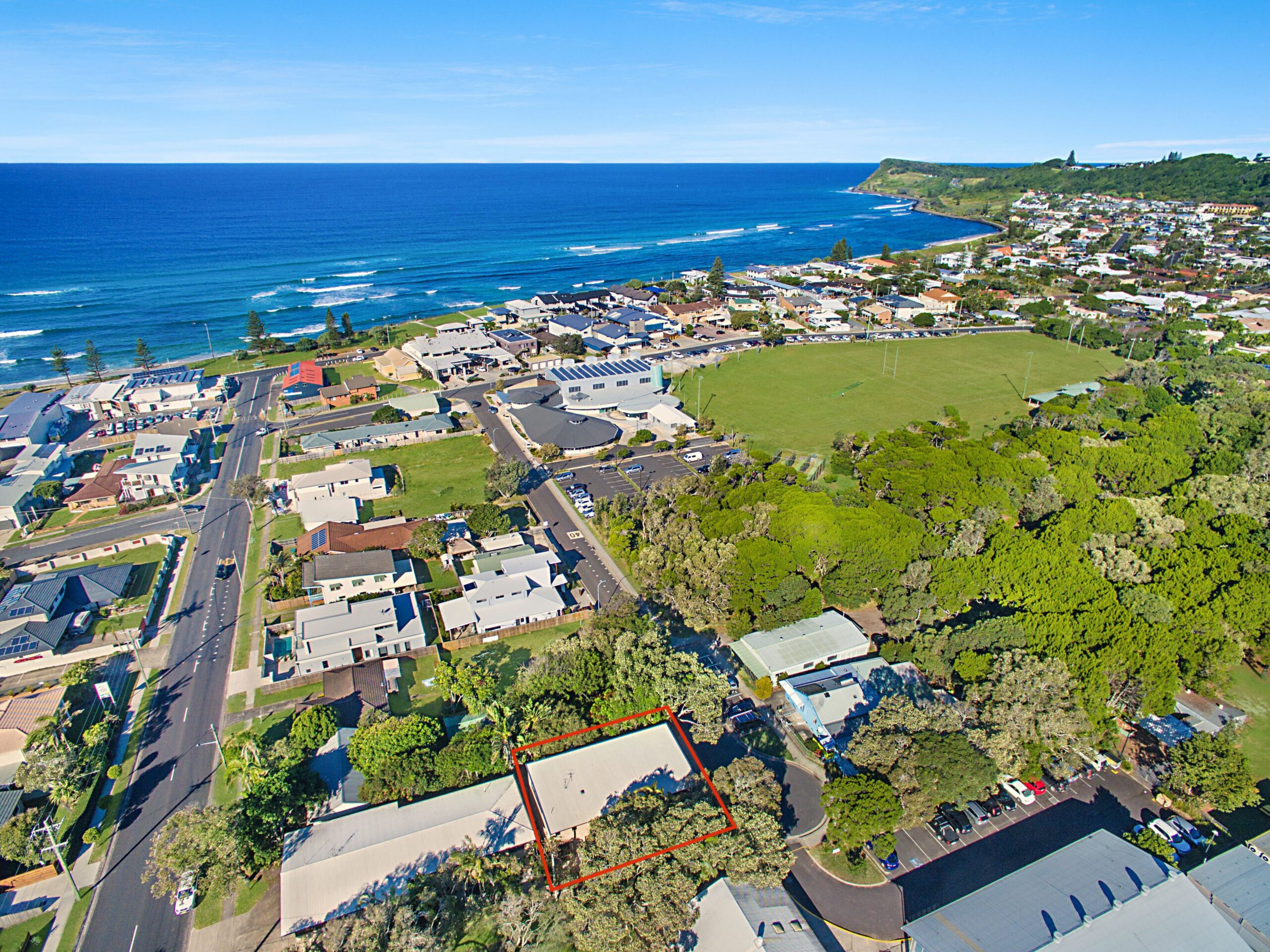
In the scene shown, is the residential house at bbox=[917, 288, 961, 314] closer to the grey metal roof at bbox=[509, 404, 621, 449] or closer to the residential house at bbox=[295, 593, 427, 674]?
the grey metal roof at bbox=[509, 404, 621, 449]

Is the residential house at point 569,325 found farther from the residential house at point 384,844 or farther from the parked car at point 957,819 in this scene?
the parked car at point 957,819

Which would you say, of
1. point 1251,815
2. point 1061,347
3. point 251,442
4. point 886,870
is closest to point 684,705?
point 886,870

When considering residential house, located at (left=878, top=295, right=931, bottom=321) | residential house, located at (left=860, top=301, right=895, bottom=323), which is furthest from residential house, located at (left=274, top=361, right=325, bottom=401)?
residential house, located at (left=878, top=295, right=931, bottom=321)

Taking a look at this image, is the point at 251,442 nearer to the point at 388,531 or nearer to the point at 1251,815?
the point at 388,531

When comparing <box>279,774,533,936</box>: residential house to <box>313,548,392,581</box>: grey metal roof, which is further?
<box>313,548,392,581</box>: grey metal roof

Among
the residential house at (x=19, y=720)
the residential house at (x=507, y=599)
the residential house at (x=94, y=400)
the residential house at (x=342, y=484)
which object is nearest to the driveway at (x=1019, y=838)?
the residential house at (x=507, y=599)
